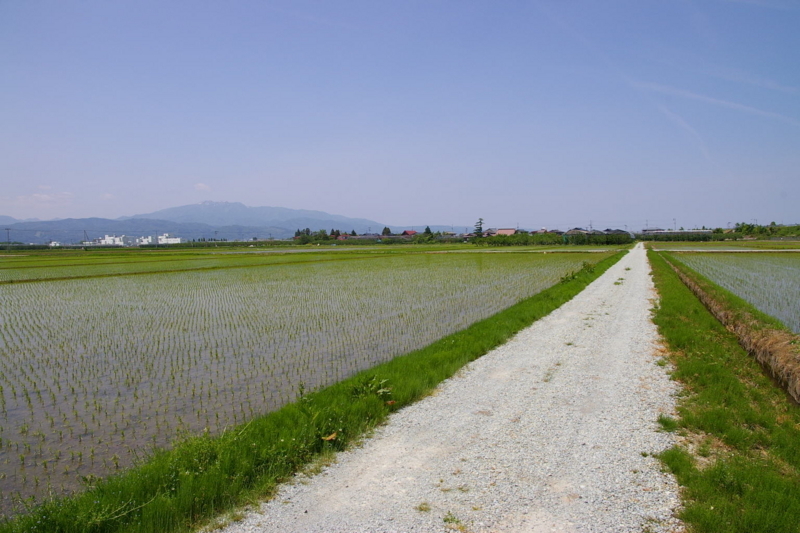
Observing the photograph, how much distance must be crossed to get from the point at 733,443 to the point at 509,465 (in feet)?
8.94

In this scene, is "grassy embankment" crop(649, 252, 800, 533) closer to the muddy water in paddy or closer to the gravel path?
the gravel path

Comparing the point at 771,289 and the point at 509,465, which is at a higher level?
the point at 771,289

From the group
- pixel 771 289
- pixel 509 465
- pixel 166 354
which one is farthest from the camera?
pixel 771 289

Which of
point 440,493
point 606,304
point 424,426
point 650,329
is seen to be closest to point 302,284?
point 606,304

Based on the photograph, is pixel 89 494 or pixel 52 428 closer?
pixel 89 494

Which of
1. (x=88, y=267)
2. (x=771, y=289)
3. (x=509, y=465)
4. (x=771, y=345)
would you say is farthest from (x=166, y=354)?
(x=88, y=267)

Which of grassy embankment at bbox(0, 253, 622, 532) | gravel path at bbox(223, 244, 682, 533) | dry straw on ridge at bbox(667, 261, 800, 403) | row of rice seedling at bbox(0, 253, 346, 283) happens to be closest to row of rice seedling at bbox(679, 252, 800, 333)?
dry straw on ridge at bbox(667, 261, 800, 403)

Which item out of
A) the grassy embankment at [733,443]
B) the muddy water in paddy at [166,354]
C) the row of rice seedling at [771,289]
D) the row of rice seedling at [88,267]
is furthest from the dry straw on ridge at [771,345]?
the row of rice seedling at [88,267]

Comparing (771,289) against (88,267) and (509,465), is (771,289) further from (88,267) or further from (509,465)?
(88,267)

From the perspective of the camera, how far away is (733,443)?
5594mm

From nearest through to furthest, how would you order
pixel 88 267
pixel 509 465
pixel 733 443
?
pixel 509 465
pixel 733 443
pixel 88 267

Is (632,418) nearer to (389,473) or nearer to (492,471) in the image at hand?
(492,471)

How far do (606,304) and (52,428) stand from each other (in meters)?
16.2

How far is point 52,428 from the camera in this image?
7105 millimetres
